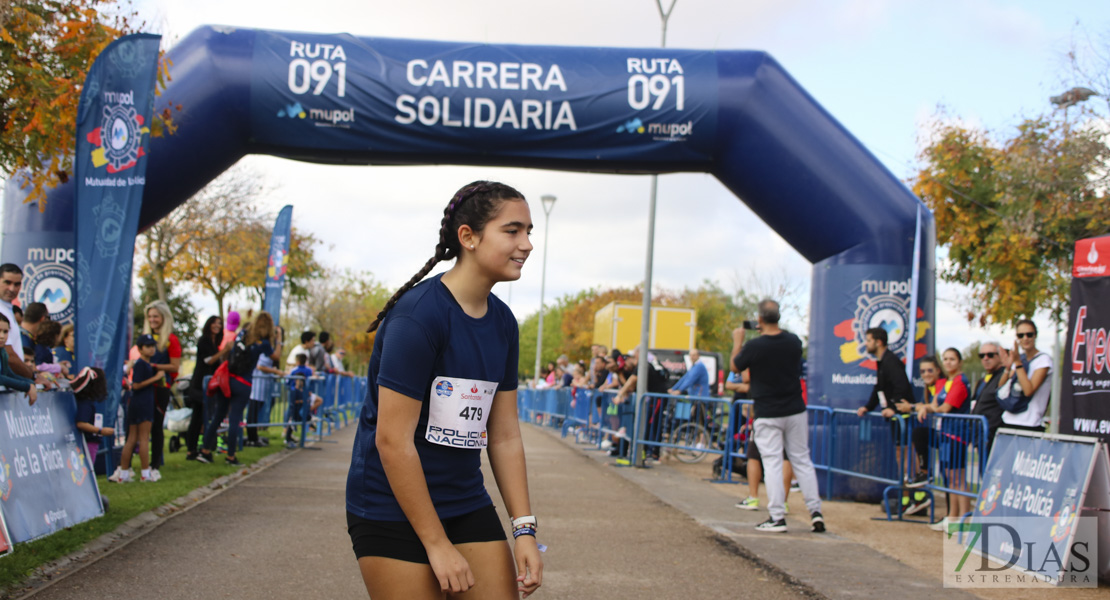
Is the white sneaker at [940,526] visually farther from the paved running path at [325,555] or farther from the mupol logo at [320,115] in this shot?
the mupol logo at [320,115]

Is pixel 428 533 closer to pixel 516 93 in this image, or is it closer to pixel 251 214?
pixel 516 93

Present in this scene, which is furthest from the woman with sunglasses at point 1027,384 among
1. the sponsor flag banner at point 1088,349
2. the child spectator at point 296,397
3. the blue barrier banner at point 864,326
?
the child spectator at point 296,397

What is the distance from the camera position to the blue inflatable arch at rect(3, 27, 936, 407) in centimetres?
1122

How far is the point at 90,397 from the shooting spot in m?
7.49

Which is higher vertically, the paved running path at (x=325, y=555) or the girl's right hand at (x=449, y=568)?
the girl's right hand at (x=449, y=568)

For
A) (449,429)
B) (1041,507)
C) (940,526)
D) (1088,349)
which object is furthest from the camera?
(940,526)

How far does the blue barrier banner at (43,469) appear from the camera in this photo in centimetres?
590

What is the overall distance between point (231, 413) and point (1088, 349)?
8.87 metres

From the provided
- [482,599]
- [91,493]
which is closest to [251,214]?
[91,493]

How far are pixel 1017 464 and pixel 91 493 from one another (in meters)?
6.76

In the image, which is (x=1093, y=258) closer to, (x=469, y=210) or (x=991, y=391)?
(x=991, y=391)

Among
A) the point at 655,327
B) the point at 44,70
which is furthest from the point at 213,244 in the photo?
the point at 44,70

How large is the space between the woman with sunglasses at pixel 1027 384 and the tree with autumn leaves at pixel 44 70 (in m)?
8.16

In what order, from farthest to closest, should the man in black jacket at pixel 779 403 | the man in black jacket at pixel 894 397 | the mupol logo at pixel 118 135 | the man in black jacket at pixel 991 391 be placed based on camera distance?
the man in black jacket at pixel 894 397 → the man in black jacket at pixel 991 391 → the man in black jacket at pixel 779 403 → the mupol logo at pixel 118 135
